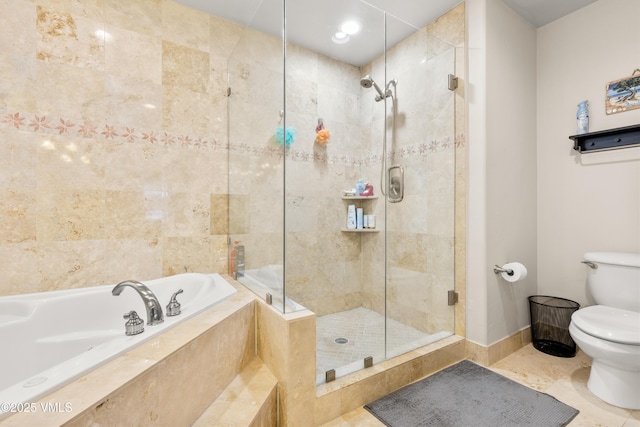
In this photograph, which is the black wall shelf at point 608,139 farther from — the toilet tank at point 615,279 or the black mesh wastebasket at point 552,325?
the black mesh wastebasket at point 552,325

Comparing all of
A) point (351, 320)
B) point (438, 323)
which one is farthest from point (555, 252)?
point (351, 320)

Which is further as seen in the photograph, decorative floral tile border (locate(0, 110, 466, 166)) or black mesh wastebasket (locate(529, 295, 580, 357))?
black mesh wastebasket (locate(529, 295, 580, 357))

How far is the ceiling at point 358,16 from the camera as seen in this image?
1.77 meters

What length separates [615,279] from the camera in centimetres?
172

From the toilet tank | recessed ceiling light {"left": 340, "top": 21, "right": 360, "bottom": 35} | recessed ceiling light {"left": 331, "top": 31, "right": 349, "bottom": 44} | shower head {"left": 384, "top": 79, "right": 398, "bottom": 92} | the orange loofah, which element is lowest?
the toilet tank

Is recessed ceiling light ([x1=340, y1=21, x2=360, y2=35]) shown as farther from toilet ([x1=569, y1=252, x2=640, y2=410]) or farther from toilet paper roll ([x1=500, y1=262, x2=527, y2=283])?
toilet ([x1=569, y1=252, x2=640, y2=410])

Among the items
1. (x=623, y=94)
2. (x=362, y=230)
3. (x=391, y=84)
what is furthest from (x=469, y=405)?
(x=623, y=94)

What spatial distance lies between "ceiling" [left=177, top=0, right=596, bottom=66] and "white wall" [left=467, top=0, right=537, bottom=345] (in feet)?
0.67

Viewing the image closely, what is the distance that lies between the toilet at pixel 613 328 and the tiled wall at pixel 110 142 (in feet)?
7.20

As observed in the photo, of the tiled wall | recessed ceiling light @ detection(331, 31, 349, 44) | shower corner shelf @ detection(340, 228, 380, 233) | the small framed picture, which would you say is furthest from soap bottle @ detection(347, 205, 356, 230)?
the small framed picture

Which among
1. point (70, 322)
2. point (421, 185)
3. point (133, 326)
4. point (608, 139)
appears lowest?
point (70, 322)

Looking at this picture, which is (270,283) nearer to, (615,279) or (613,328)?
(613,328)

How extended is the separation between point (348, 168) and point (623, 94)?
1813mm

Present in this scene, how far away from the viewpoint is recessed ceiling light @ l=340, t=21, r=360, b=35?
1.95 meters
